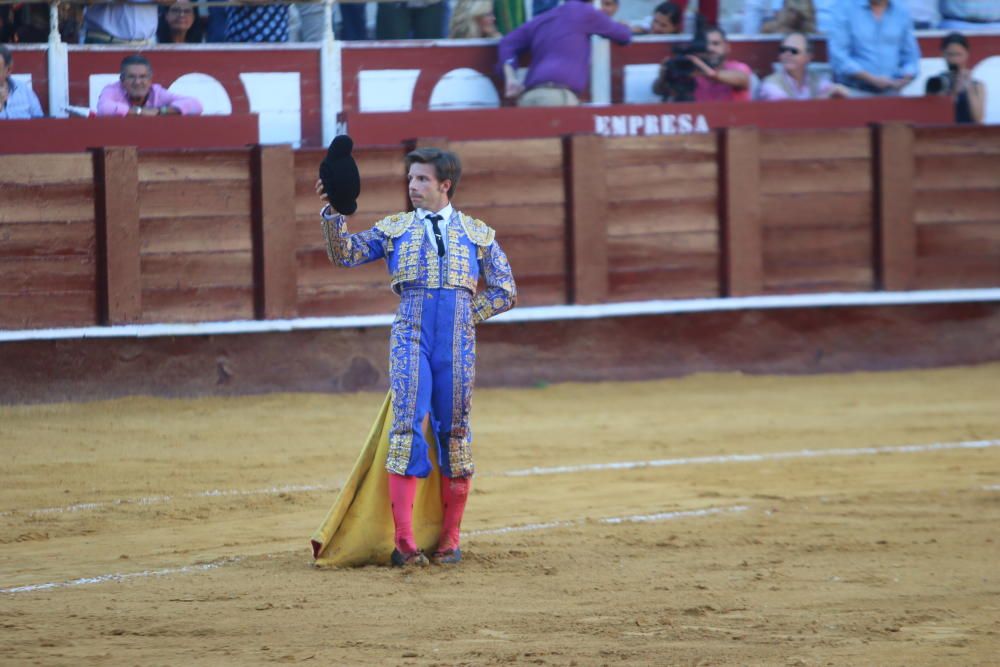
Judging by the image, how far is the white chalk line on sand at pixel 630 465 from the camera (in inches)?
290

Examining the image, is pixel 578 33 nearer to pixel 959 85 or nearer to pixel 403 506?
pixel 959 85

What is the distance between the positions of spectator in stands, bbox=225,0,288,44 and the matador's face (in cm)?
546

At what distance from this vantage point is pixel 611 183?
11273mm

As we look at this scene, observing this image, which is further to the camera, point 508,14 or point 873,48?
point 873,48

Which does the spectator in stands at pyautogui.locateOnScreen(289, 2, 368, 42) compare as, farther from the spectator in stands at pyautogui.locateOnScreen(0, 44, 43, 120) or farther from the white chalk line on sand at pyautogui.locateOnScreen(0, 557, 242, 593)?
the white chalk line on sand at pyautogui.locateOnScreen(0, 557, 242, 593)

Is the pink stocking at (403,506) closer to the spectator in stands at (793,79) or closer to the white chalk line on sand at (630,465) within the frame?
the white chalk line on sand at (630,465)

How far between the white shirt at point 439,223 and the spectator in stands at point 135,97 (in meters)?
4.70

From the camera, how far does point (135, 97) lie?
10328mm

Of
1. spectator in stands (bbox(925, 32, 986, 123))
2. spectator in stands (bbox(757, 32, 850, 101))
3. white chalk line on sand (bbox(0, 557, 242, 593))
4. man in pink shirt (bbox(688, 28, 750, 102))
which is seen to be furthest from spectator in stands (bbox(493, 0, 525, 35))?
white chalk line on sand (bbox(0, 557, 242, 593))

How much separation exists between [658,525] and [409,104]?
17.2 feet

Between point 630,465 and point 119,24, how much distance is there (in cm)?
455

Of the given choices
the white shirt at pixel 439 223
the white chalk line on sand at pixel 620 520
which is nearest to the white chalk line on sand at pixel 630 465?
the white chalk line on sand at pixel 620 520

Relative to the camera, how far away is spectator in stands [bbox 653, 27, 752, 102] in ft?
38.2

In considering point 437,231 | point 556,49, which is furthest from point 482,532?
point 556,49
